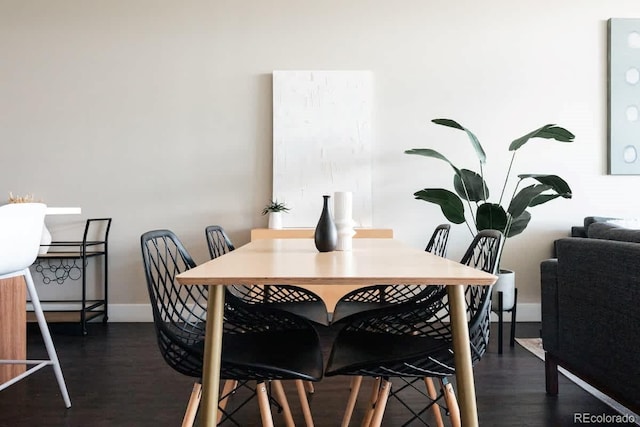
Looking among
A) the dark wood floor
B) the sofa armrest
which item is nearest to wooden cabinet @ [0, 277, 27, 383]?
the dark wood floor

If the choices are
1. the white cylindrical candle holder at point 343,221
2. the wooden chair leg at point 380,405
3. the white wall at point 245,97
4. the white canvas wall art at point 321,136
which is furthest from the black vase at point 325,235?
the white wall at point 245,97

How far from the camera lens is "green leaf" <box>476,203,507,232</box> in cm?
324

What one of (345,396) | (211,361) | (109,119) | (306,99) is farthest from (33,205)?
(306,99)

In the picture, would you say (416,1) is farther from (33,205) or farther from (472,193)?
(33,205)

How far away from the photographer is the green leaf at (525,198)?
3199 mm

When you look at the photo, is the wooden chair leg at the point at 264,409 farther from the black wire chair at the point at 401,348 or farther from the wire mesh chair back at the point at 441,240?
the wire mesh chair back at the point at 441,240

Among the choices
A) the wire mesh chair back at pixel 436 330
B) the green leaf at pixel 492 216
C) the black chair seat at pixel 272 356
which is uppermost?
the green leaf at pixel 492 216

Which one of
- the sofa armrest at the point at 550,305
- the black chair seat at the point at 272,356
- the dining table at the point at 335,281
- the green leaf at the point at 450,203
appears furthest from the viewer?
the green leaf at the point at 450,203

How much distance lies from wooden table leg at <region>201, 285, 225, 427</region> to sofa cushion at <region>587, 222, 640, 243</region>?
1.61m

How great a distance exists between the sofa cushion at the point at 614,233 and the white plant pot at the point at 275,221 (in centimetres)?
215

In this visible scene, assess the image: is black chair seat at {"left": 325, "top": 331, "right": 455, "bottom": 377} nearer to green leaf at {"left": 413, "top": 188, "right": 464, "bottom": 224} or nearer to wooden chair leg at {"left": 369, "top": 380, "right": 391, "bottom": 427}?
wooden chair leg at {"left": 369, "top": 380, "right": 391, "bottom": 427}

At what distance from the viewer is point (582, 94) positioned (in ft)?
12.8

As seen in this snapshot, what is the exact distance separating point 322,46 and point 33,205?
2.60 m

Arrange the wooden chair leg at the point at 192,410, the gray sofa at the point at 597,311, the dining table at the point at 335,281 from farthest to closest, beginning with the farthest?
1. the gray sofa at the point at 597,311
2. the wooden chair leg at the point at 192,410
3. the dining table at the point at 335,281
